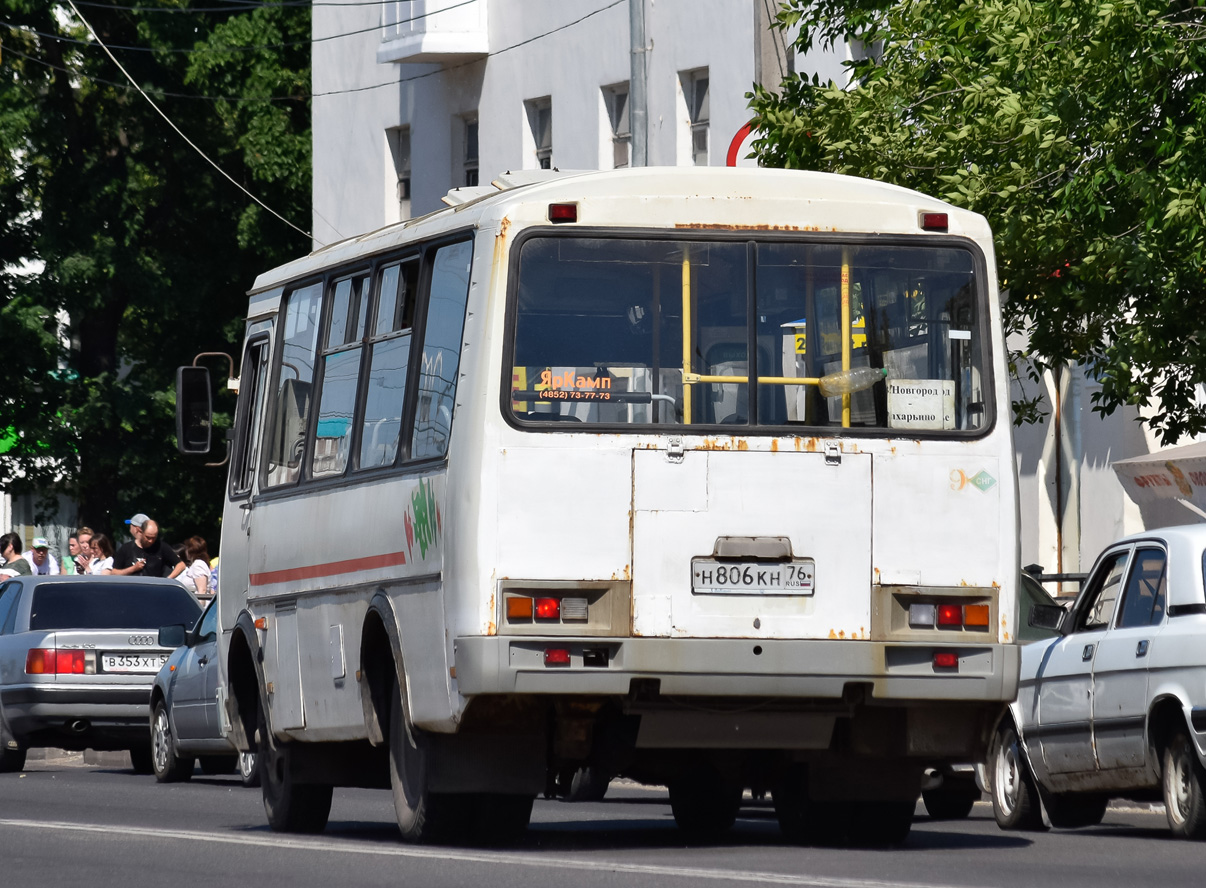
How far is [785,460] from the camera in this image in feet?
38.9

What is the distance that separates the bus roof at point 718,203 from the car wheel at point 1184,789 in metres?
2.84

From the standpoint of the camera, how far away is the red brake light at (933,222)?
12.3 metres

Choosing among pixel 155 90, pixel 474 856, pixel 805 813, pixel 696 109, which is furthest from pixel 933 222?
pixel 155 90

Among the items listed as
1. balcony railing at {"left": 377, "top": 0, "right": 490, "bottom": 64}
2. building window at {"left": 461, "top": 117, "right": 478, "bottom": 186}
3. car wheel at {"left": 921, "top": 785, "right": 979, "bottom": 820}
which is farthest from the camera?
building window at {"left": 461, "top": 117, "right": 478, "bottom": 186}

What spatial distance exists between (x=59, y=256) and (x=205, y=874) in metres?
35.4

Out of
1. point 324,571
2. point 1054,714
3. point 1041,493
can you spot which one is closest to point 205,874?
point 324,571

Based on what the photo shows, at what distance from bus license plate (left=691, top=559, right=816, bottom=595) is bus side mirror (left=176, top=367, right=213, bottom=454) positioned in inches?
168

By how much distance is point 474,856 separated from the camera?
39.1ft

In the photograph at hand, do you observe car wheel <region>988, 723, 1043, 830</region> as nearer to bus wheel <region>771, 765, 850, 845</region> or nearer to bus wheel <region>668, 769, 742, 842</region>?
bus wheel <region>668, 769, 742, 842</region>

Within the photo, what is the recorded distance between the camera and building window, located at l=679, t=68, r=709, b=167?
110 feet

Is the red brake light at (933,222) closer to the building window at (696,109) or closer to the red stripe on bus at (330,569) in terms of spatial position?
the red stripe on bus at (330,569)

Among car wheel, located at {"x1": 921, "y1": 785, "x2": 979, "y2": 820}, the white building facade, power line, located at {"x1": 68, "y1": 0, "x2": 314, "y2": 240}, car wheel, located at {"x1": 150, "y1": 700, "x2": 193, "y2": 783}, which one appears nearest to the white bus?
car wheel, located at {"x1": 921, "y1": 785, "x2": 979, "y2": 820}

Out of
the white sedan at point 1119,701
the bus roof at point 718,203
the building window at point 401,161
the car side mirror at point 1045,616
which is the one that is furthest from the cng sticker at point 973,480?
the building window at point 401,161

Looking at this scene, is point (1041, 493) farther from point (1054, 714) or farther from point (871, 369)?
point (871, 369)
